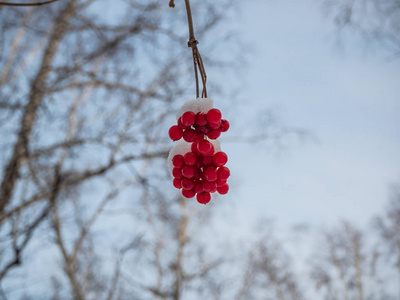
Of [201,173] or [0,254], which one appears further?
[0,254]

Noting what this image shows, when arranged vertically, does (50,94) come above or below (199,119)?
above

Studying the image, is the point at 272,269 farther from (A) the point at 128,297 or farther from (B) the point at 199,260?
(A) the point at 128,297

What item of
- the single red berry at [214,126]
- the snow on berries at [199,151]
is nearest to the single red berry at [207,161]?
the snow on berries at [199,151]

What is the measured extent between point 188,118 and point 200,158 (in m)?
0.17

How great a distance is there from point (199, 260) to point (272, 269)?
3.83 meters

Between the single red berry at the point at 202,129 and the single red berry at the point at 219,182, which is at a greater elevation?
the single red berry at the point at 202,129

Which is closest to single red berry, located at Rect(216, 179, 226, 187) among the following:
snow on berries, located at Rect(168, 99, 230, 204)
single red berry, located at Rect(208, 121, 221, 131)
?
snow on berries, located at Rect(168, 99, 230, 204)

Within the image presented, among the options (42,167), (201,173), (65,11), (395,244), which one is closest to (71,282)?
(42,167)

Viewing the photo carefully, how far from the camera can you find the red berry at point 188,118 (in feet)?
3.44

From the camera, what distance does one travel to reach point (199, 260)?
8.36m

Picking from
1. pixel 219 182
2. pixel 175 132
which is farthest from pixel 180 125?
pixel 219 182

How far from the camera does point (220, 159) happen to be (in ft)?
3.60

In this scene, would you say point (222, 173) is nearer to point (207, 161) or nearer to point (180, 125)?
point (207, 161)

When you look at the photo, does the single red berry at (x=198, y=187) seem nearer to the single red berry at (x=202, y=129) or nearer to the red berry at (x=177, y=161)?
the red berry at (x=177, y=161)
